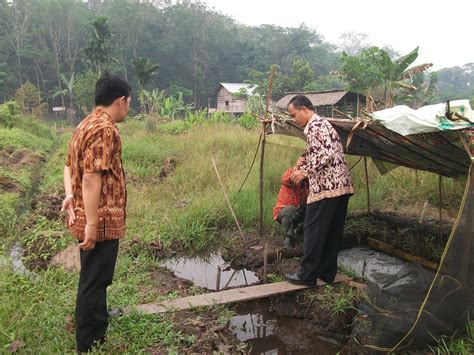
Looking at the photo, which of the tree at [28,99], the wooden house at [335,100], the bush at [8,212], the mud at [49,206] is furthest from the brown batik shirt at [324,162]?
the tree at [28,99]

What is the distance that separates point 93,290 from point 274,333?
176 cm

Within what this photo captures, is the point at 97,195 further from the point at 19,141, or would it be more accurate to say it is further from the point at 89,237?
the point at 19,141

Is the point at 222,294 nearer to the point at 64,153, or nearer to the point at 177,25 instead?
the point at 64,153

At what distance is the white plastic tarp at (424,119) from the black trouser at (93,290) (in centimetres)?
226

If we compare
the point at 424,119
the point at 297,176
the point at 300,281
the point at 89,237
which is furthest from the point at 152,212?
the point at 424,119

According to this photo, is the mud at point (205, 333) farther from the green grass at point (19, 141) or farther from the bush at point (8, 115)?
the bush at point (8, 115)

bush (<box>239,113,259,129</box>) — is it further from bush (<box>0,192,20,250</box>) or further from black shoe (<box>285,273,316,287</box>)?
→ black shoe (<box>285,273,316,287</box>)

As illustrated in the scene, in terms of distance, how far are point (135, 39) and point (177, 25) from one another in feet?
16.4

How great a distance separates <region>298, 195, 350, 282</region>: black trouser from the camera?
3.60 metres

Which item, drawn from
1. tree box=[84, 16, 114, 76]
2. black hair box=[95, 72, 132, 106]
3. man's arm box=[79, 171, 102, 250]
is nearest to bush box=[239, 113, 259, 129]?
black hair box=[95, 72, 132, 106]

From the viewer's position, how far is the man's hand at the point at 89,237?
7.45 ft

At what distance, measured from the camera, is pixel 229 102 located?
3309cm

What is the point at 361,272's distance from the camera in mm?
4621

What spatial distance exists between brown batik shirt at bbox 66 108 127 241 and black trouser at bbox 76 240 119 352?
0.36 ft
